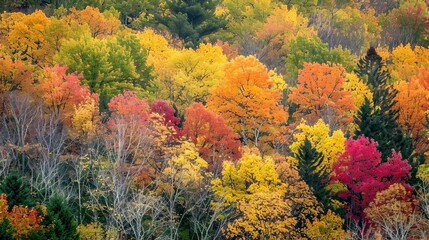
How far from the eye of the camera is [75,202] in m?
54.5

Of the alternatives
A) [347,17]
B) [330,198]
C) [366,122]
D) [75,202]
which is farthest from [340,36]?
[75,202]

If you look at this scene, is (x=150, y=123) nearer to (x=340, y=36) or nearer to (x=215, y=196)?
(x=215, y=196)

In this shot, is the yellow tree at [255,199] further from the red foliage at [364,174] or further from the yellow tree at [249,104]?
the yellow tree at [249,104]

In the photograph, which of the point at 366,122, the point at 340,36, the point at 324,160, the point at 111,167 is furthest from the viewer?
the point at 340,36

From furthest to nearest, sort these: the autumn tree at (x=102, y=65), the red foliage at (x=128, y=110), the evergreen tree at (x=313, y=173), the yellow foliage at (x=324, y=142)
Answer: the autumn tree at (x=102, y=65), the yellow foliage at (x=324, y=142), the evergreen tree at (x=313, y=173), the red foliage at (x=128, y=110)

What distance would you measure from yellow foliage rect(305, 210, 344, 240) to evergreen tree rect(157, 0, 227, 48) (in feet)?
137

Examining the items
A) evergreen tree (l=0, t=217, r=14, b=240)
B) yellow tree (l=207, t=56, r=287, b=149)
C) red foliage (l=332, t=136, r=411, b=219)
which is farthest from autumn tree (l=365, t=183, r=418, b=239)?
evergreen tree (l=0, t=217, r=14, b=240)

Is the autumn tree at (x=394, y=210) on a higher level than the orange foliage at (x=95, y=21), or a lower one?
higher

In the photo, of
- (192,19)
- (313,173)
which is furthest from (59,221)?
(192,19)

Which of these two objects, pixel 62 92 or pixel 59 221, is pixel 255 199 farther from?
pixel 62 92

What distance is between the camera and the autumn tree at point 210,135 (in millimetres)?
59219

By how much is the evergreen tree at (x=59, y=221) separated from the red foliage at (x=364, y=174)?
19.1 metres

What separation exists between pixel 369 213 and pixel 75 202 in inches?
713

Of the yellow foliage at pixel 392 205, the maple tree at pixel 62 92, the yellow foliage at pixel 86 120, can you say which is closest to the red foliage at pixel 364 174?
the yellow foliage at pixel 392 205
